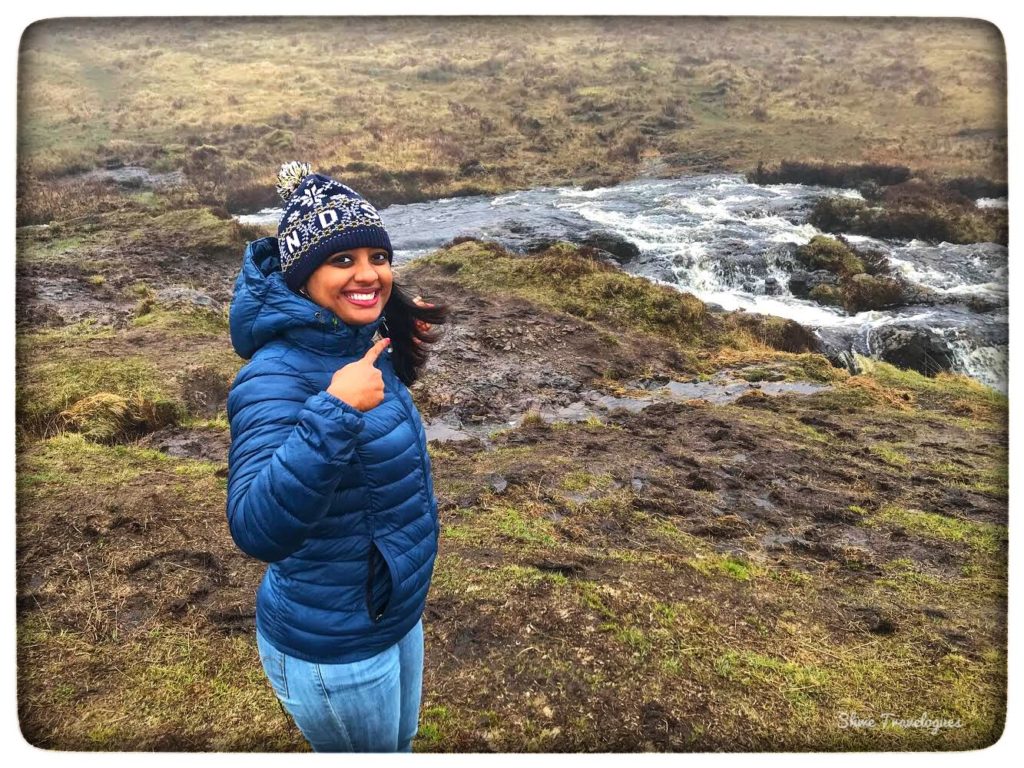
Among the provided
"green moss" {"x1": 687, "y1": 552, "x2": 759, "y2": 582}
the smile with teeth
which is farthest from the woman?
"green moss" {"x1": 687, "y1": 552, "x2": 759, "y2": 582}

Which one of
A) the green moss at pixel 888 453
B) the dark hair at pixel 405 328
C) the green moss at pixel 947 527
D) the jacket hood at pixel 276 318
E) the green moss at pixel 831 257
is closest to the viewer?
the jacket hood at pixel 276 318

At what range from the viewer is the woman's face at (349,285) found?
185cm

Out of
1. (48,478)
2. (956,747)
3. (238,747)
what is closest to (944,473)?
(956,747)

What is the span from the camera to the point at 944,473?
171 inches

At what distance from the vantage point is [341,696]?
183cm

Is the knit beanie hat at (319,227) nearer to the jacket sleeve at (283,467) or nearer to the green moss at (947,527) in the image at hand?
the jacket sleeve at (283,467)

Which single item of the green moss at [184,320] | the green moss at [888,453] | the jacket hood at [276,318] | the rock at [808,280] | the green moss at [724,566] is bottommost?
the green moss at [724,566]

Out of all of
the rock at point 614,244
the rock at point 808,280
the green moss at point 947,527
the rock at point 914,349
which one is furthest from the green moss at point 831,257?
the green moss at point 947,527

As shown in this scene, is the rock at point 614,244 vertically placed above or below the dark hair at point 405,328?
below

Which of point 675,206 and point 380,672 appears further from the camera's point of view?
point 675,206

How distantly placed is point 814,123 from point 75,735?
7191 millimetres

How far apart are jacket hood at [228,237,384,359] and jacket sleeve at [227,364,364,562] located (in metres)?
0.22

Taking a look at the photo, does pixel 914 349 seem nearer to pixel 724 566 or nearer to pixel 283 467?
pixel 724 566

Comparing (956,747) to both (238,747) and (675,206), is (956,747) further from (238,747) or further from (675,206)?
(675,206)
